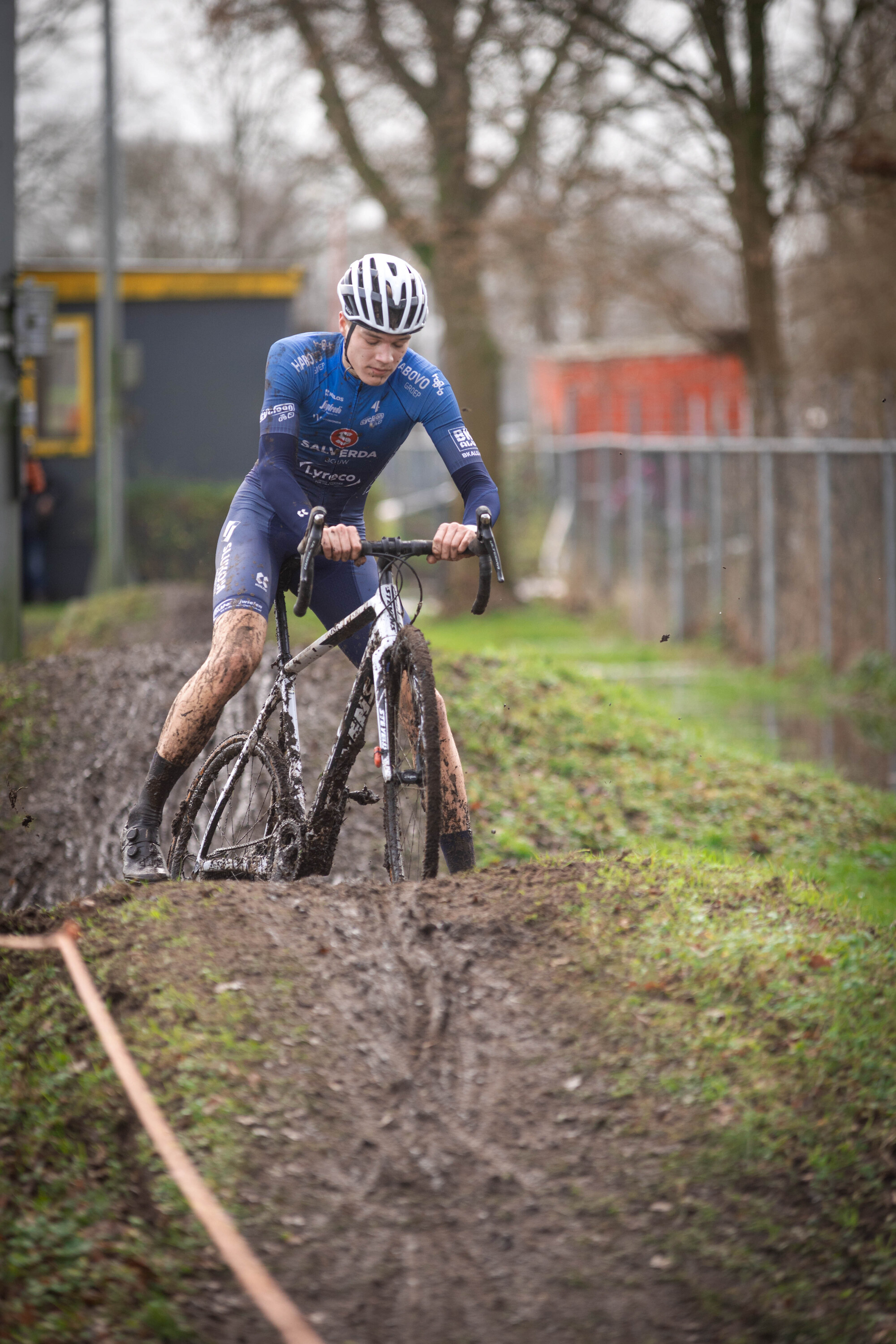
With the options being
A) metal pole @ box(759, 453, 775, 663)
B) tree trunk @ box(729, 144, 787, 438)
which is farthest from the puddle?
tree trunk @ box(729, 144, 787, 438)

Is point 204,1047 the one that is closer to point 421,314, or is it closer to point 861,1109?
point 861,1109

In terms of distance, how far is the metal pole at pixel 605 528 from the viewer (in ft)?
64.2

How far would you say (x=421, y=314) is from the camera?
5008mm

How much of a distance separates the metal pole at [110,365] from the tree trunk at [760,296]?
7874 millimetres

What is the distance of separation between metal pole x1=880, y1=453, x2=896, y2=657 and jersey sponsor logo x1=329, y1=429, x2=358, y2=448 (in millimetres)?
9106

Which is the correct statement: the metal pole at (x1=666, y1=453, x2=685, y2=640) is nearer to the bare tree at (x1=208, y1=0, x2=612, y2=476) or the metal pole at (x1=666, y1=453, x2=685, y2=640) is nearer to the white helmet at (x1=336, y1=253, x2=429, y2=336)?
the bare tree at (x1=208, y1=0, x2=612, y2=476)

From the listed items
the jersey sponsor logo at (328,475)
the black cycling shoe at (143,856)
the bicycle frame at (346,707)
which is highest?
the jersey sponsor logo at (328,475)

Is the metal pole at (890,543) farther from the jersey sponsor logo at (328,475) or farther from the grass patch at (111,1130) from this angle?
the grass patch at (111,1130)

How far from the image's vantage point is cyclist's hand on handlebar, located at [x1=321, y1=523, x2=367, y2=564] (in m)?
4.65

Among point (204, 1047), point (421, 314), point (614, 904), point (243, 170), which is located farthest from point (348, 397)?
point (243, 170)

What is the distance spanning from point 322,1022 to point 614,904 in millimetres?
1107

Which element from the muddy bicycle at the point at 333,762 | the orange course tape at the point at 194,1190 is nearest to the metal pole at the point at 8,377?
the muddy bicycle at the point at 333,762

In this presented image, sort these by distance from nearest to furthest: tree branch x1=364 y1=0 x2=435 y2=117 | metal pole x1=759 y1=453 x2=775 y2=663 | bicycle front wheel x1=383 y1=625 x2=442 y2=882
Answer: bicycle front wheel x1=383 y1=625 x2=442 y2=882 < metal pole x1=759 y1=453 x2=775 y2=663 < tree branch x1=364 y1=0 x2=435 y2=117

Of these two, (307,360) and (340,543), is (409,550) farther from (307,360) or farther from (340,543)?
(307,360)
